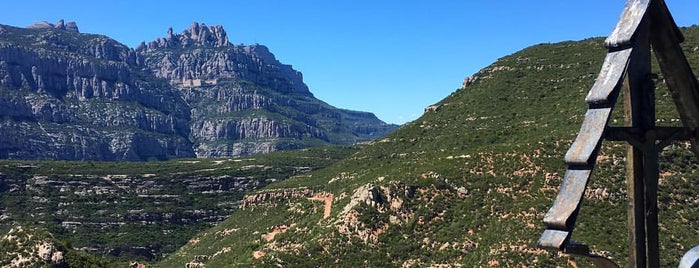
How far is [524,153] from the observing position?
149 ft

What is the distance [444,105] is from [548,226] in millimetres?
77281

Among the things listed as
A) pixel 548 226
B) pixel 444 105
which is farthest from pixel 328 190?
pixel 548 226

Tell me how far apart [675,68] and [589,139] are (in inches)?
58.7

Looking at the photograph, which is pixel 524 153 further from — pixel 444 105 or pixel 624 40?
pixel 624 40

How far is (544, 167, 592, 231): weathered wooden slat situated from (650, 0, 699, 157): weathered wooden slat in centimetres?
157

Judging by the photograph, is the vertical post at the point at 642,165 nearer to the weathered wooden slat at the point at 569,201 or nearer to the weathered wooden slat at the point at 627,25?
the weathered wooden slat at the point at 627,25

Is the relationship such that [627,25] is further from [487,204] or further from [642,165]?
[487,204]

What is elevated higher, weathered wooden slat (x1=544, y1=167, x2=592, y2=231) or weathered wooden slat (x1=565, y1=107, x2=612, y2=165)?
weathered wooden slat (x1=565, y1=107, x2=612, y2=165)

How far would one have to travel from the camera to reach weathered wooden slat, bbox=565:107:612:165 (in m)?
3.84

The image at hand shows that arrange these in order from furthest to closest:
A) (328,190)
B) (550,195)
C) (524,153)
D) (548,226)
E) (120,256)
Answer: (120,256), (328,190), (524,153), (550,195), (548,226)

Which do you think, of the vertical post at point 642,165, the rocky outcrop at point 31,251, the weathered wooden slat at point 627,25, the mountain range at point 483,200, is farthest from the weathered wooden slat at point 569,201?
the rocky outcrop at point 31,251

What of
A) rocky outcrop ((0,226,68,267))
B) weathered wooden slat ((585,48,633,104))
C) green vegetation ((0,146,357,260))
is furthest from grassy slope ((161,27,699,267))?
green vegetation ((0,146,357,260))

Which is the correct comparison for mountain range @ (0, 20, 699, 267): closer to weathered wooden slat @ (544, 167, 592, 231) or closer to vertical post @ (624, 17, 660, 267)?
vertical post @ (624, 17, 660, 267)

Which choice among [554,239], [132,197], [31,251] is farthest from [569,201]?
[132,197]
